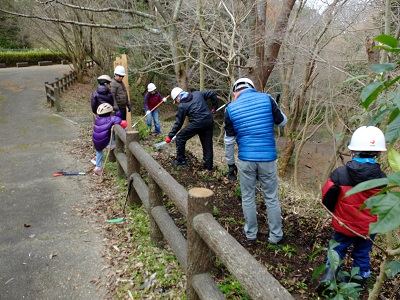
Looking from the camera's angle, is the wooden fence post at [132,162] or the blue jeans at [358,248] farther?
the wooden fence post at [132,162]

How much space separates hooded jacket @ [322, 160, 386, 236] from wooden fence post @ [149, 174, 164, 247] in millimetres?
1835

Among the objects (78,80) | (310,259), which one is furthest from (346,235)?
(78,80)

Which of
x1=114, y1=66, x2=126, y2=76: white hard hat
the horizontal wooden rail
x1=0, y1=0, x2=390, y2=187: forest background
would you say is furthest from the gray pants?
x1=114, y1=66, x2=126, y2=76: white hard hat

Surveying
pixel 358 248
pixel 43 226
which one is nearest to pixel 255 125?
pixel 358 248

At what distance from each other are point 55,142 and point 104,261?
18.5 feet

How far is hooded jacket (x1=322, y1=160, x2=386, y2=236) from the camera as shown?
2.80 meters

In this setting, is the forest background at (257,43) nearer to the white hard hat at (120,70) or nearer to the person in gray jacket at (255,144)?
the person in gray jacket at (255,144)

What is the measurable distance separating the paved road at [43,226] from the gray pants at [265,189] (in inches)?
72.3

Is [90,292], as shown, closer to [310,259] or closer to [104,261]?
[104,261]

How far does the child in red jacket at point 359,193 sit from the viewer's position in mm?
2777

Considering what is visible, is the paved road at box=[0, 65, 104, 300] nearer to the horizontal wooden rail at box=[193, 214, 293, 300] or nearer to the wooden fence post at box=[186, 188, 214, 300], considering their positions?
the wooden fence post at box=[186, 188, 214, 300]

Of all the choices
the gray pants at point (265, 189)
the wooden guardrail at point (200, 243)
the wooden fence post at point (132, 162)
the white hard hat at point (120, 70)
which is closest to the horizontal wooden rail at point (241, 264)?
the wooden guardrail at point (200, 243)

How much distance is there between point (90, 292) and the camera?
3162mm

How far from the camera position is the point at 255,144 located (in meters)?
3.57
